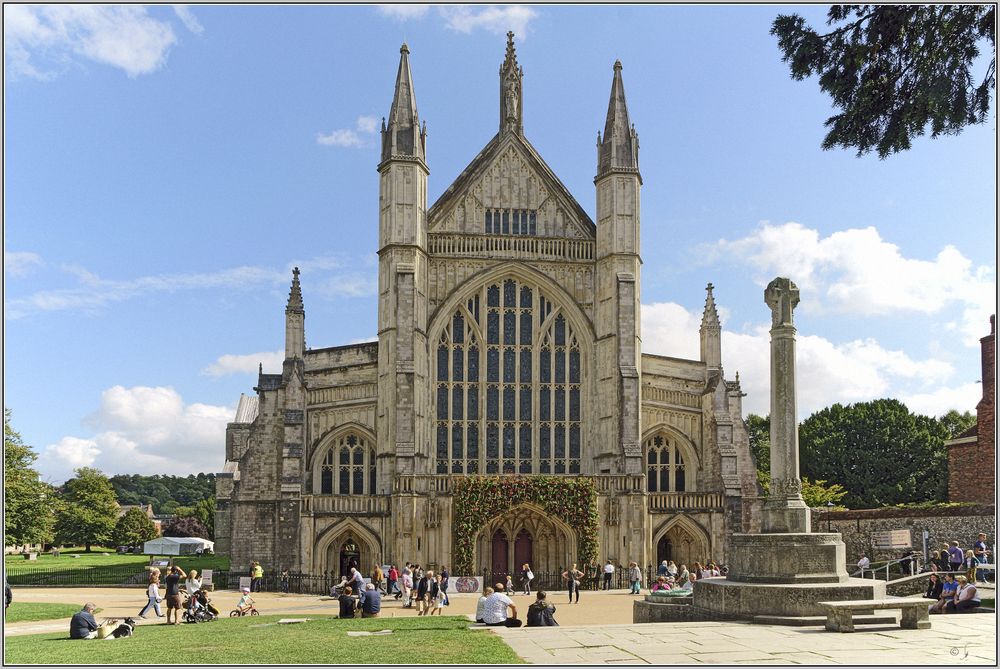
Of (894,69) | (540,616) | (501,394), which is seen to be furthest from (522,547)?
(894,69)

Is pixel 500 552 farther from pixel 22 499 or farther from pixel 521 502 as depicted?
pixel 22 499

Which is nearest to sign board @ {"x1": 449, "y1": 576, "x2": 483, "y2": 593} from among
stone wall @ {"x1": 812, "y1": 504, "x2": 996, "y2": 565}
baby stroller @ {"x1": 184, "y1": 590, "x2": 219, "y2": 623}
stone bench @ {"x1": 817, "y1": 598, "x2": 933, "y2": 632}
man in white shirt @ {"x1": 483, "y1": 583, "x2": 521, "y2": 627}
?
baby stroller @ {"x1": 184, "y1": 590, "x2": 219, "y2": 623}

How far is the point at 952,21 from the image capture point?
12.2 metres

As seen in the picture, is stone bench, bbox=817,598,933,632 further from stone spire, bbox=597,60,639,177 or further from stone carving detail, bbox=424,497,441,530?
stone spire, bbox=597,60,639,177

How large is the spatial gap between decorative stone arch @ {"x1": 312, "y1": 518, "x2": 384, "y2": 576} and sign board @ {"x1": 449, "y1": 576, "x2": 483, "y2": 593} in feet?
17.7

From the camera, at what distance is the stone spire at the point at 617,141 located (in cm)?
4259

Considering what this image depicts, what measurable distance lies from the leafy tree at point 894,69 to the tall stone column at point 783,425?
5.79 metres

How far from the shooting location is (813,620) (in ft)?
49.4

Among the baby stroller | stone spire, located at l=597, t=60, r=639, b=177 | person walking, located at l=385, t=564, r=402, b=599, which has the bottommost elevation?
person walking, located at l=385, t=564, r=402, b=599

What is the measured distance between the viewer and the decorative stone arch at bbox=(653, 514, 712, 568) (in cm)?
3997

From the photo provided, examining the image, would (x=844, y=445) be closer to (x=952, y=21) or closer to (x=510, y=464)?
(x=510, y=464)

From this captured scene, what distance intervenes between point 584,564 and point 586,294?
1169 centimetres

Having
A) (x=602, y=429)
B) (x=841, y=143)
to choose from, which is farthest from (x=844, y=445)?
(x=841, y=143)

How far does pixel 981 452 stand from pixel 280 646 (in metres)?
29.5
